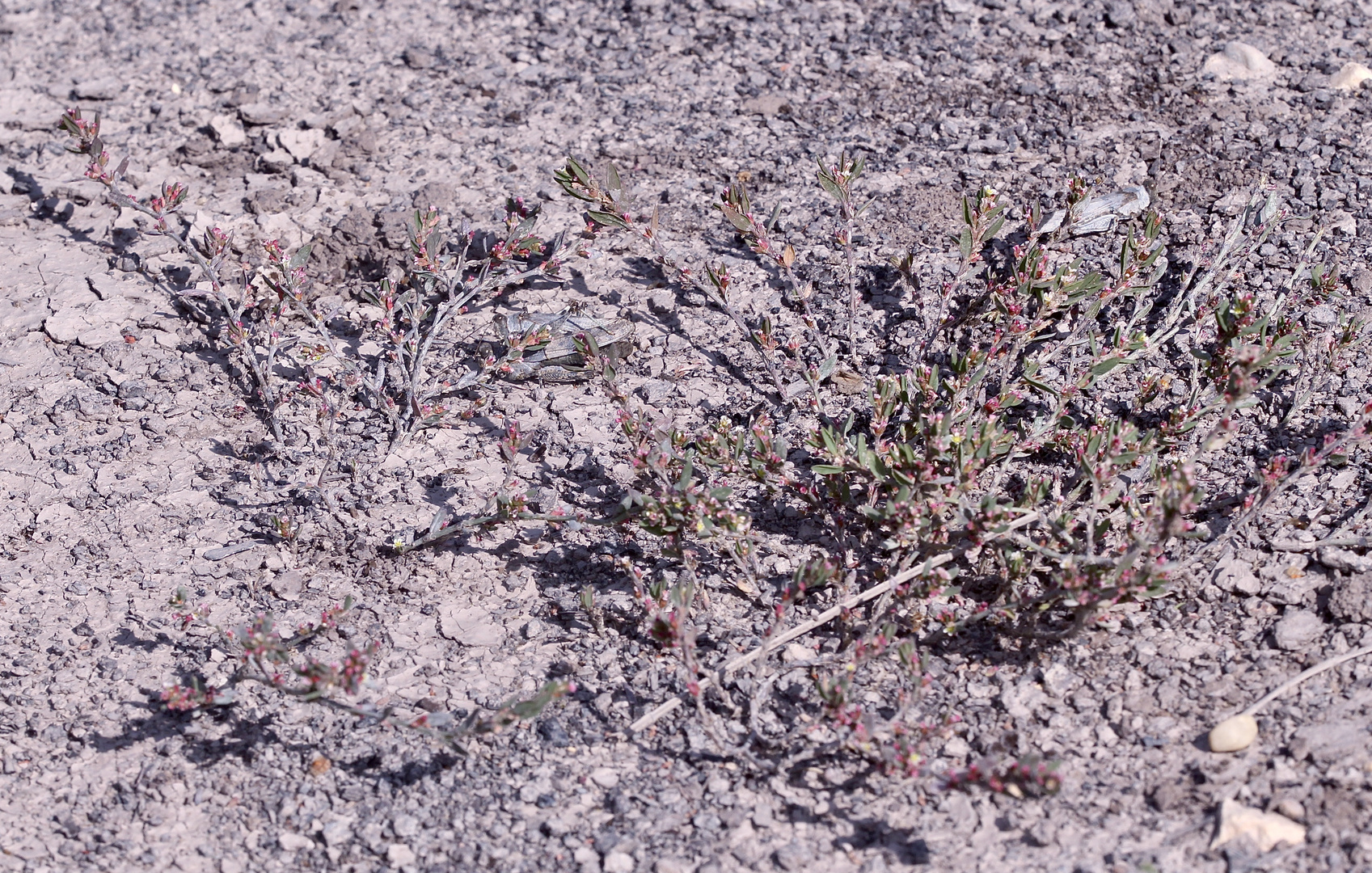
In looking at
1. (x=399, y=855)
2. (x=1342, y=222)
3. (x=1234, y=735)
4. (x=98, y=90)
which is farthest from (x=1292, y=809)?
(x=98, y=90)

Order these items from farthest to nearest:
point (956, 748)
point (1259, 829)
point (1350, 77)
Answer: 1. point (1350, 77)
2. point (956, 748)
3. point (1259, 829)

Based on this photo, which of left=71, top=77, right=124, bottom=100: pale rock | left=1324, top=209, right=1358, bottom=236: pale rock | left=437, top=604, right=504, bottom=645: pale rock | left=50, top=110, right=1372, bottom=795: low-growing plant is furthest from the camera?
left=71, top=77, right=124, bottom=100: pale rock

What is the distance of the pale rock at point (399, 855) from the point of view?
2.87 metres

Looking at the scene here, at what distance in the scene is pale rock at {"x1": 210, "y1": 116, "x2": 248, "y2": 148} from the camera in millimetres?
5219

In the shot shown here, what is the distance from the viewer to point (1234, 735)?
114 inches

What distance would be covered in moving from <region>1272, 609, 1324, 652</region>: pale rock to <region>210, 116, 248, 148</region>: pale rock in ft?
14.7

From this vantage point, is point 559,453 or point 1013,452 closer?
point 1013,452

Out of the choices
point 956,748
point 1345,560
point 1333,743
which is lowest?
point 956,748

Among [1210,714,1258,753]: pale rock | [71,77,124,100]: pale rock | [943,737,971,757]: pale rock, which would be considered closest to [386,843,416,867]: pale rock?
[943,737,971,757]: pale rock

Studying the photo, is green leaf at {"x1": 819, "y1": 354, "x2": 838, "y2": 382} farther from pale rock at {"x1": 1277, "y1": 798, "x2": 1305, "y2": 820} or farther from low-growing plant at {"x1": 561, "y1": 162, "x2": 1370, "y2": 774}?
pale rock at {"x1": 1277, "y1": 798, "x2": 1305, "y2": 820}

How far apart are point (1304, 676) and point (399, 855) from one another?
2.33 metres

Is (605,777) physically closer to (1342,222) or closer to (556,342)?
(556,342)

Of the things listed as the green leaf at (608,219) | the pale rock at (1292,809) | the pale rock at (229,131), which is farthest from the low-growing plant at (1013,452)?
the pale rock at (229,131)

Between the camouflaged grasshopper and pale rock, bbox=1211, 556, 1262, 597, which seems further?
the camouflaged grasshopper
